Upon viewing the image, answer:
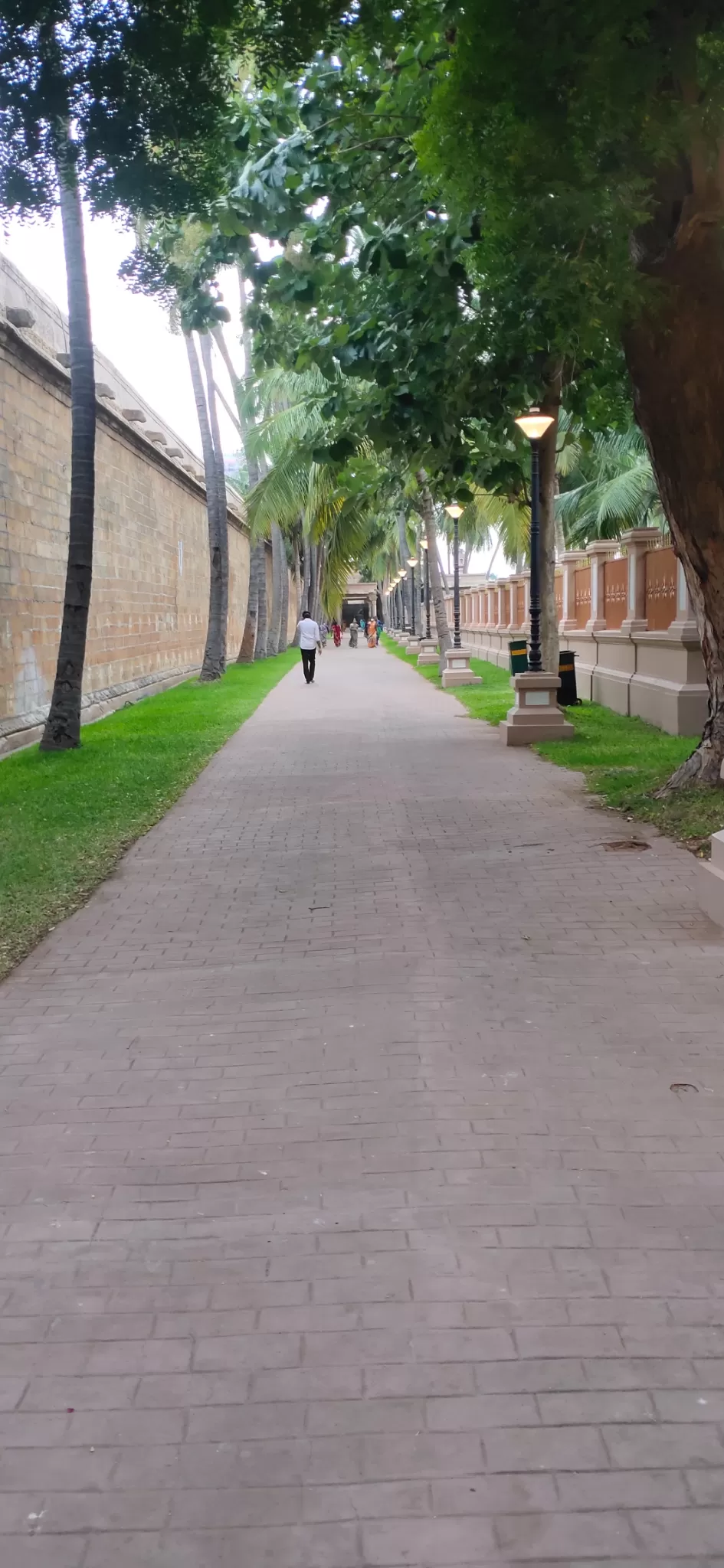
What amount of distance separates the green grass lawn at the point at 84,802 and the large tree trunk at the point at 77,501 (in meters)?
0.59

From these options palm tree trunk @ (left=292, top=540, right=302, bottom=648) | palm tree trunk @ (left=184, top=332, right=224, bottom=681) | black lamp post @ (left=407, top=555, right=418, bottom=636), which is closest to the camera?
palm tree trunk @ (left=184, top=332, right=224, bottom=681)

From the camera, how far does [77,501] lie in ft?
50.3

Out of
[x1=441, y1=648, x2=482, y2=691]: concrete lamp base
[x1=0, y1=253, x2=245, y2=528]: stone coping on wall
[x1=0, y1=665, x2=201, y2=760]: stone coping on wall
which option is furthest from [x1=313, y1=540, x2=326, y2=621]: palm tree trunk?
[x1=441, y1=648, x2=482, y2=691]: concrete lamp base

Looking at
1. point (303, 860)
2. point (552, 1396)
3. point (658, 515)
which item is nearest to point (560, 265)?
point (303, 860)

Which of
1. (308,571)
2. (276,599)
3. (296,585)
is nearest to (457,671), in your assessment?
(276,599)

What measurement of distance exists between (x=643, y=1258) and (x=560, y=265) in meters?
7.68

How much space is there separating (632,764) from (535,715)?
10.2 feet

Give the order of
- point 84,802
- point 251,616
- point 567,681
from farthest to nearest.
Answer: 1. point 251,616
2. point 567,681
3. point 84,802

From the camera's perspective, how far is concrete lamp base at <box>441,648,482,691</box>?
27.1m

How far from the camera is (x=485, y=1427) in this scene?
9.55ft

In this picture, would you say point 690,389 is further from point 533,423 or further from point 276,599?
point 276,599

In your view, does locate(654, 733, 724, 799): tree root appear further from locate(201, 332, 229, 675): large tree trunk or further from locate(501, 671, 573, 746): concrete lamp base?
locate(201, 332, 229, 675): large tree trunk

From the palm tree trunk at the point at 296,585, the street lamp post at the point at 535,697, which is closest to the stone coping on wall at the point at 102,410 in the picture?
the street lamp post at the point at 535,697

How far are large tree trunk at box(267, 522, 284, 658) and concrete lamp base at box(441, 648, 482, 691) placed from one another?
62.0 feet
